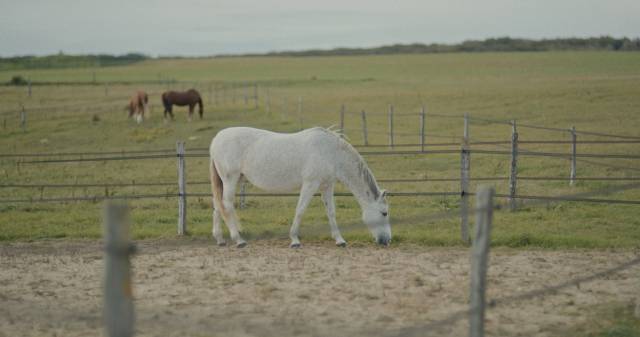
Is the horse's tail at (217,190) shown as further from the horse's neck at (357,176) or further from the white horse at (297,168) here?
the horse's neck at (357,176)

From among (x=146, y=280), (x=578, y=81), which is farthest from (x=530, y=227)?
(x=578, y=81)

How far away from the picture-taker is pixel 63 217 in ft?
40.2

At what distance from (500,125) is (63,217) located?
58.9ft

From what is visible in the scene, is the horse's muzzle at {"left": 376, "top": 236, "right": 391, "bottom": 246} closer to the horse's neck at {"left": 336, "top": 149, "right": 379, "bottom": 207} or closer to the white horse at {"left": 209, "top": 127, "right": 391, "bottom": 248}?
the white horse at {"left": 209, "top": 127, "right": 391, "bottom": 248}

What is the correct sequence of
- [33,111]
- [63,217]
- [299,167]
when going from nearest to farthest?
[299,167]
[63,217]
[33,111]

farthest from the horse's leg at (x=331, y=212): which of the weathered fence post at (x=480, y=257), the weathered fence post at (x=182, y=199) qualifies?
the weathered fence post at (x=480, y=257)

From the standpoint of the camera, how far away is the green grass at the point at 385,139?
10938 mm

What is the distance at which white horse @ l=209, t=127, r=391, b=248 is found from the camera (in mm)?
9695

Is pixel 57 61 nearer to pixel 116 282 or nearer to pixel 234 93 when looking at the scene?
pixel 234 93

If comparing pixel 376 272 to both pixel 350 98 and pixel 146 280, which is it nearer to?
pixel 146 280

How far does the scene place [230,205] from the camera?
9.99m

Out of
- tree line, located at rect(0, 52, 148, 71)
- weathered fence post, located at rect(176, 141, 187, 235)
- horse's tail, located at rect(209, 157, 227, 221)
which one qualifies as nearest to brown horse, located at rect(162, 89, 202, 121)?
weathered fence post, located at rect(176, 141, 187, 235)

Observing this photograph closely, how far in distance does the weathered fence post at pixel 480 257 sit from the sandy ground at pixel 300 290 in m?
1.14

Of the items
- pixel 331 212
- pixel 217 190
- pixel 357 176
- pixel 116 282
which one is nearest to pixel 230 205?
pixel 217 190
